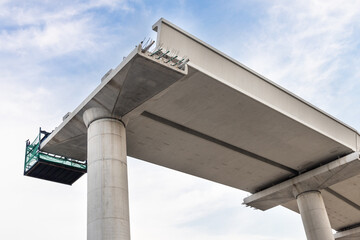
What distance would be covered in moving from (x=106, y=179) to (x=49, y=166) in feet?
21.3

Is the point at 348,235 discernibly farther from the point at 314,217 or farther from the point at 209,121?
the point at 209,121

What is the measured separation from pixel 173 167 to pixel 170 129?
466 cm

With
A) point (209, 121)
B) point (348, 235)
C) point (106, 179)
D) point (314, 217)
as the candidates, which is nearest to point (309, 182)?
point (314, 217)

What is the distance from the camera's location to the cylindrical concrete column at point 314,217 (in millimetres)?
28422

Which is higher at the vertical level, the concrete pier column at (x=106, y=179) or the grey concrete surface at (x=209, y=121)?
the grey concrete surface at (x=209, y=121)

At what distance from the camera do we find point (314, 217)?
1150 inches

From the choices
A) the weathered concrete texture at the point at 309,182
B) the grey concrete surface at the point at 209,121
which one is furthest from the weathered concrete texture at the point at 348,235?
the grey concrete surface at the point at 209,121

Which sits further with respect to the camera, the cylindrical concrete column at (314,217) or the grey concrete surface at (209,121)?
the cylindrical concrete column at (314,217)

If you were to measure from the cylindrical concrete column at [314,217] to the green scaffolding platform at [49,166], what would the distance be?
52.9ft

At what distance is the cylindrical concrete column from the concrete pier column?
650 inches

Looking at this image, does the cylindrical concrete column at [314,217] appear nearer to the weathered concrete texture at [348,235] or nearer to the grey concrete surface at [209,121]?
Answer: the grey concrete surface at [209,121]

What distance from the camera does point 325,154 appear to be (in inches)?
1076

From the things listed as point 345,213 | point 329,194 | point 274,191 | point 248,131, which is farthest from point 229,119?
point 345,213

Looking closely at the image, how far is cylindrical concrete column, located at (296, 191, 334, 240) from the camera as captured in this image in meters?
28.4
